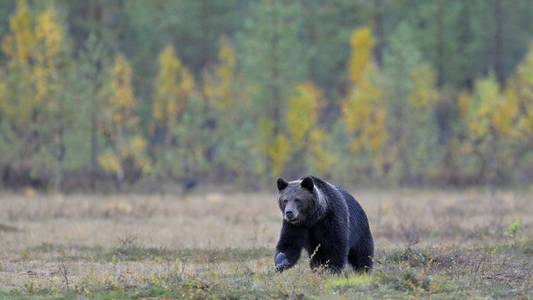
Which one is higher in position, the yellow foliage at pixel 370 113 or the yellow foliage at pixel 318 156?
the yellow foliage at pixel 370 113

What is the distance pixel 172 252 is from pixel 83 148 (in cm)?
2618

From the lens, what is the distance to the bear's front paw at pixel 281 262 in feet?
37.1

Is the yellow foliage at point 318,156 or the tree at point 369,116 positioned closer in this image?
the yellow foliage at point 318,156

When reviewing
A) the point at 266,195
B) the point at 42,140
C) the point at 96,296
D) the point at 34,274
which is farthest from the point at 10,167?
the point at 96,296

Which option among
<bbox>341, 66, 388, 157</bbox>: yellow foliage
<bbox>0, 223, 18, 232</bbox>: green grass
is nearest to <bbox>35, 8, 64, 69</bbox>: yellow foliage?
<bbox>341, 66, 388, 157</bbox>: yellow foliage

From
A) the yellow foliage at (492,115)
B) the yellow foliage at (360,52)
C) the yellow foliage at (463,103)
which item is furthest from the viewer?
the yellow foliage at (463,103)

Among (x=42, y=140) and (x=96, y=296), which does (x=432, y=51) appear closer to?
(x=42, y=140)

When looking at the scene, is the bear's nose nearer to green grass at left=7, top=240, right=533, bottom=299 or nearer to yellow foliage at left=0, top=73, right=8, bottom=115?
green grass at left=7, top=240, right=533, bottom=299

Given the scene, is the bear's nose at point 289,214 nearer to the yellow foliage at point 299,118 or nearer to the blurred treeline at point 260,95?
the blurred treeline at point 260,95

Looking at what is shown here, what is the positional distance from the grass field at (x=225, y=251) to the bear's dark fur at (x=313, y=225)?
0.92 ft

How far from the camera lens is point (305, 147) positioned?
1694 inches

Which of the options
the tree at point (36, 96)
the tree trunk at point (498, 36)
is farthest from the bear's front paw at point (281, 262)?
the tree trunk at point (498, 36)

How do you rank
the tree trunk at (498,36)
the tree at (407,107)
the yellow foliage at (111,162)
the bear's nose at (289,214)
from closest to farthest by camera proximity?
1. the bear's nose at (289,214)
2. the yellow foliage at (111,162)
3. the tree at (407,107)
4. the tree trunk at (498,36)

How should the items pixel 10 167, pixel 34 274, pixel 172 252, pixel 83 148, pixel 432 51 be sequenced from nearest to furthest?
pixel 34 274 → pixel 172 252 → pixel 10 167 → pixel 83 148 → pixel 432 51
